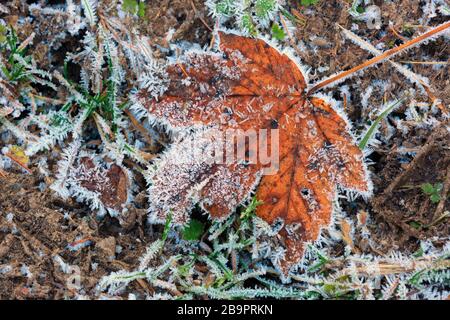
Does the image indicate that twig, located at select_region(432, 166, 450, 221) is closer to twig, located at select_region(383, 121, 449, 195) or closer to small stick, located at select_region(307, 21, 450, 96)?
twig, located at select_region(383, 121, 449, 195)

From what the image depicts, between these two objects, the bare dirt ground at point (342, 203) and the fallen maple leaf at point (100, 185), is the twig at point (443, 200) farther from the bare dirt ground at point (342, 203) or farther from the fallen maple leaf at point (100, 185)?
the fallen maple leaf at point (100, 185)

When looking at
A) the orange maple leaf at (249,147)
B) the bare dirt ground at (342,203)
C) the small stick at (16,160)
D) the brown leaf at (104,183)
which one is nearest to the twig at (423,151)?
the bare dirt ground at (342,203)

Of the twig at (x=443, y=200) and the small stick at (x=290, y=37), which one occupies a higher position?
the small stick at (x=290, y=37)

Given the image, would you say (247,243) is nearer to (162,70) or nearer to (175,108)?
(175,108)

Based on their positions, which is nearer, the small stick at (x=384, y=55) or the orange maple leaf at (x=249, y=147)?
the orange maple leaf at (x=249, y=147)
